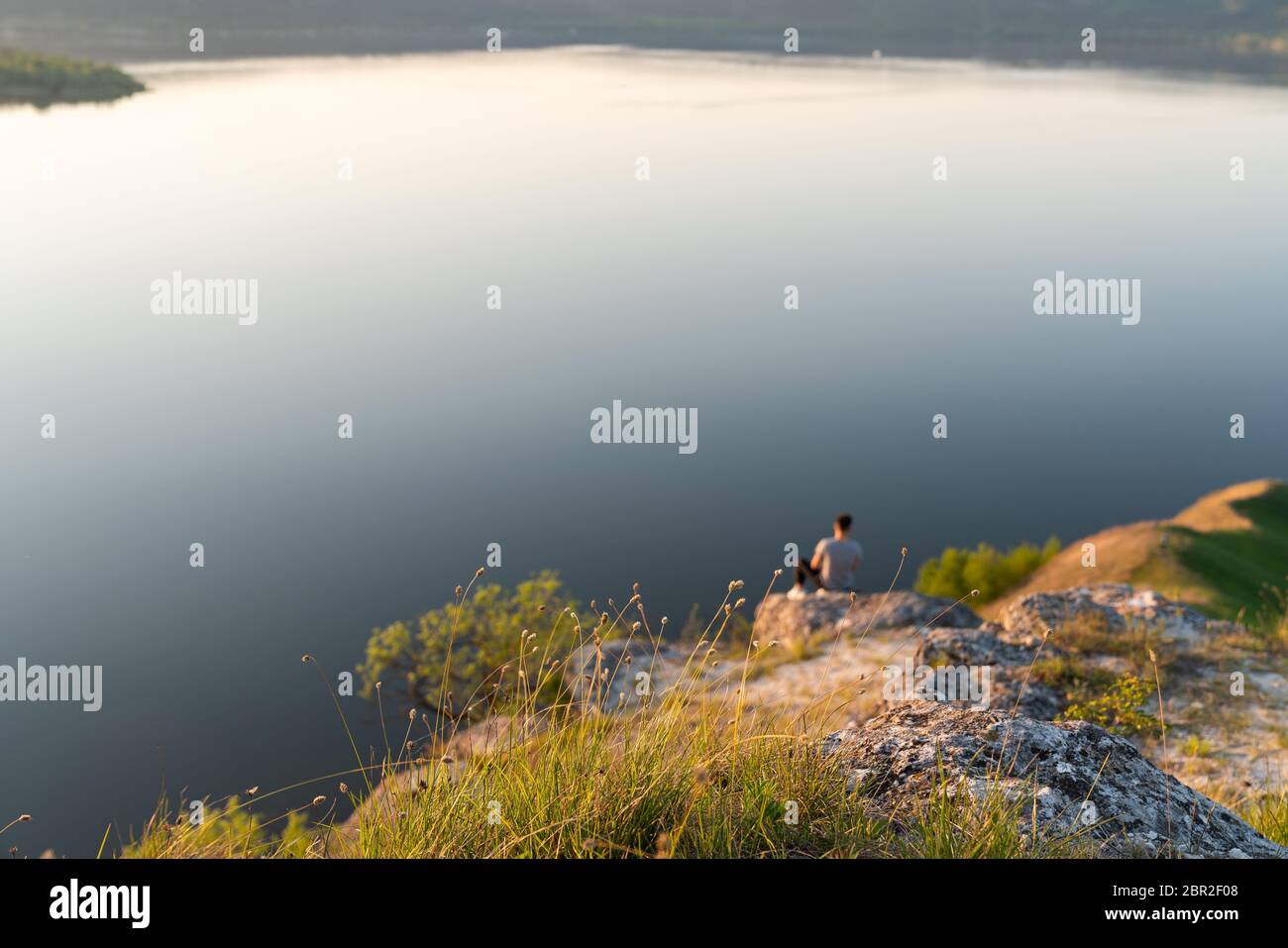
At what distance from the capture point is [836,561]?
13.3 meters

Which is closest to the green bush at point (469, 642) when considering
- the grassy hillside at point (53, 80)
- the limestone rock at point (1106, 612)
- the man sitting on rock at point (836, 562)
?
the man sitting on rock at point (836, 562)

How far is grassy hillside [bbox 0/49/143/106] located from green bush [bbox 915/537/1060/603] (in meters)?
63.6

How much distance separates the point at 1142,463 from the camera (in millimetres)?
35156

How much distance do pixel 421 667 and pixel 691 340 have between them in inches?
1049

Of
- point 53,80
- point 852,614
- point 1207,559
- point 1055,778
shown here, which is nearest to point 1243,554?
point 1207,559

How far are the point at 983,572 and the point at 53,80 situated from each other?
6491cm

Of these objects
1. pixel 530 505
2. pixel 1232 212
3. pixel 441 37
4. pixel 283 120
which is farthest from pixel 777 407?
pixel 441 37

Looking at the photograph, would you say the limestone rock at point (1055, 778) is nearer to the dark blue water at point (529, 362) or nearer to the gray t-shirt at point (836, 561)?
the gray t-shirt at point (836, 561)

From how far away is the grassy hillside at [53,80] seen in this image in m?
58.1

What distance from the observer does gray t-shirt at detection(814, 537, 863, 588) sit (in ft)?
43.5

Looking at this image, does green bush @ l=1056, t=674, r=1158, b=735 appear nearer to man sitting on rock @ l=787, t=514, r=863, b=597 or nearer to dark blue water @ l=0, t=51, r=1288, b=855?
man sitting on rock @ l=787, t=514, r=863, b=597

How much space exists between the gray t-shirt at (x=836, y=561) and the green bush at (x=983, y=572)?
8071 mm

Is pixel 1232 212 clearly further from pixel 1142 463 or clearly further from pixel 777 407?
pixel 777 407
